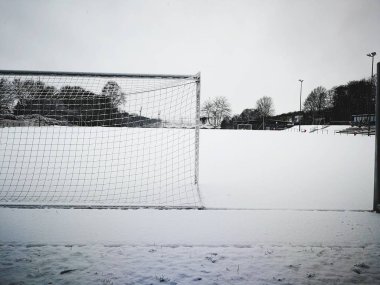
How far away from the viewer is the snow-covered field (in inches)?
80.9

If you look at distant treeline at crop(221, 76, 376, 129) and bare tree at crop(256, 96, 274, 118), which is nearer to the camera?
distant treeline at crop(221, 76, 376, 129)

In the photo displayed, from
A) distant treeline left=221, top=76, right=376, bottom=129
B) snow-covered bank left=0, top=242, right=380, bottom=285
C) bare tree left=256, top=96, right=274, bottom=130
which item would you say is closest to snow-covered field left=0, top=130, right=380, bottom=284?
snow-covered bank left=0, top=242, right=380, bottom=285

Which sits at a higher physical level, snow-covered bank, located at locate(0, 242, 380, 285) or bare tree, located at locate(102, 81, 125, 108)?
bare tree, located at locate(102, 81, 125, 108)

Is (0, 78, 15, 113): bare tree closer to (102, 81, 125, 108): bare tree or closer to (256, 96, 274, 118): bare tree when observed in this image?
(102, 81, 125, 108): bare tree

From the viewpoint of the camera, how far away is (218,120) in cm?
7406

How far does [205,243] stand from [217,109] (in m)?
73.3

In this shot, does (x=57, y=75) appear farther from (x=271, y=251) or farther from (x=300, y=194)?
(x=300, y=194)

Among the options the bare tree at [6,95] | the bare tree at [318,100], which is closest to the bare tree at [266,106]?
the bare tree at [318,100]

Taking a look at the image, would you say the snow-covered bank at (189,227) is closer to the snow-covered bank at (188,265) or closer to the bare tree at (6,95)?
the snow-covered bank at (188,265)

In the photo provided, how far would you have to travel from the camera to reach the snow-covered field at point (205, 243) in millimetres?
2055

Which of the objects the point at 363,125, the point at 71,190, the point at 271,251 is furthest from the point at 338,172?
the point at 363,125

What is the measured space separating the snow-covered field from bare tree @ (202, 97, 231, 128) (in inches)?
2714

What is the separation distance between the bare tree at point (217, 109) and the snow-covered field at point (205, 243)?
68.9 meters

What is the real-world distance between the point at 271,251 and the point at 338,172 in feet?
16.7
